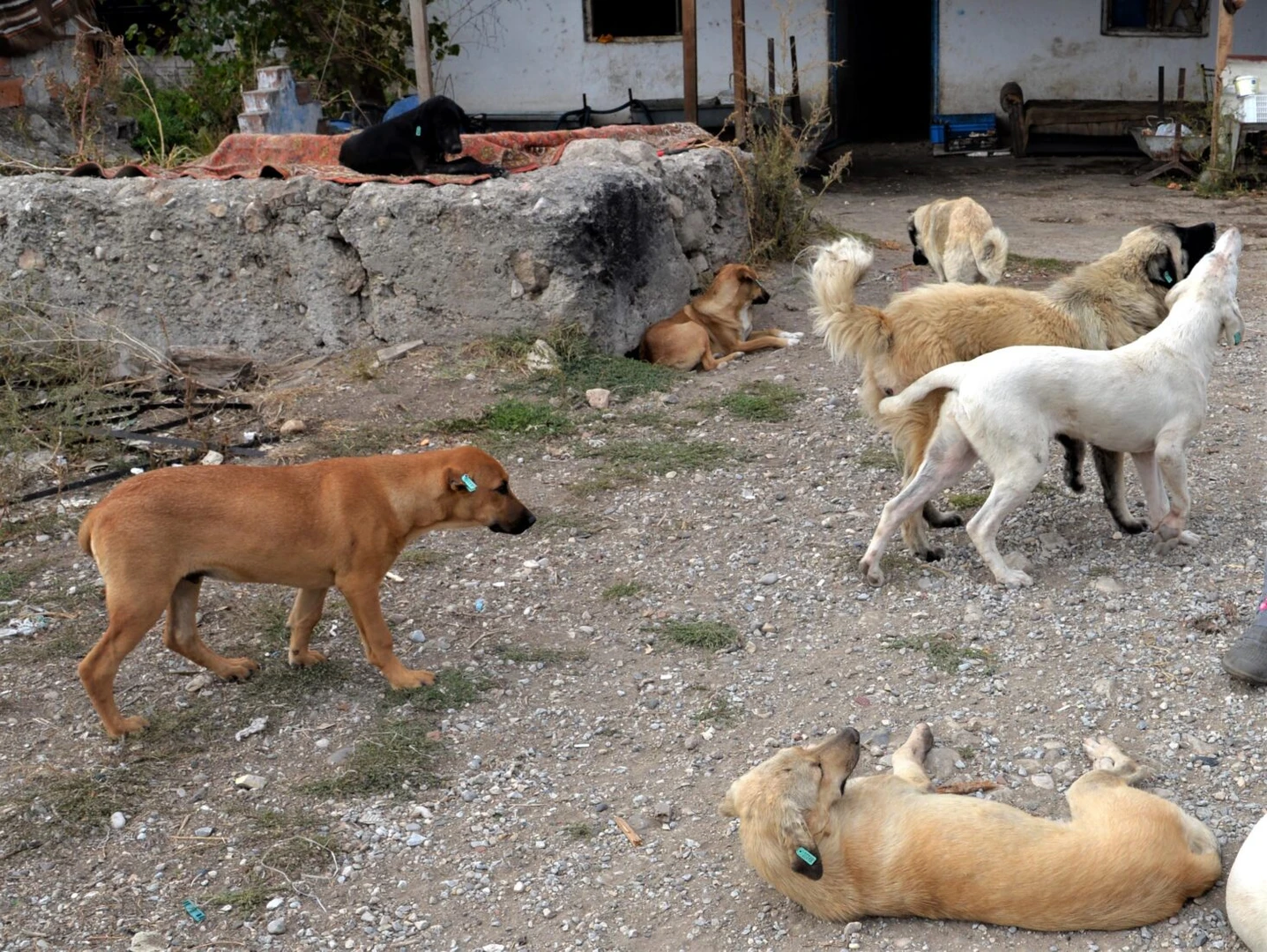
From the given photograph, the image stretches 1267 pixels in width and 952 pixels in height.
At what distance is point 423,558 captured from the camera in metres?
5.69

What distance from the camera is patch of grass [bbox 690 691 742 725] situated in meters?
4.33

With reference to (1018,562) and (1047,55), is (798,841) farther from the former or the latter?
(1047,55)

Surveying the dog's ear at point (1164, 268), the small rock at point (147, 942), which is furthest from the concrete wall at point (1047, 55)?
the small rock at point (147, 942)

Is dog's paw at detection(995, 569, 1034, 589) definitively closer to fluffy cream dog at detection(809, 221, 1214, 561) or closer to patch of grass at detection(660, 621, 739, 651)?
fluffy cream dog at detection(809, 221, 1214, 561)

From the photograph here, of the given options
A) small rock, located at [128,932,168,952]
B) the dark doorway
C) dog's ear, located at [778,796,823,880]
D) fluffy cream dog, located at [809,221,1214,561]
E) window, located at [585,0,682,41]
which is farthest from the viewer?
the dark doorway

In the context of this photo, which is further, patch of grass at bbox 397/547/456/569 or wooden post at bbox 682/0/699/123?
wooden post at bbox 682/0/699/123

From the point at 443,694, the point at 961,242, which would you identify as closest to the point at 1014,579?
the point at 443,694

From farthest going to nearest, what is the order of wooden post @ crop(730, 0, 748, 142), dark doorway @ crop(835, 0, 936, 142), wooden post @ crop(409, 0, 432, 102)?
dark doorway @ crop(835, 0, 936, 142) < wooden post @ crop(409, 0, 432, 102) < wooden post @ crop(730, 0, 748, 142)

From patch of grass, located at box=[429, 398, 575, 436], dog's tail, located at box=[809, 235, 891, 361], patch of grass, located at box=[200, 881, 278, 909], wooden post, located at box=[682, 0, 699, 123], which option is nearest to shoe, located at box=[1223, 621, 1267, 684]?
dog's tail, located at box=[809, 235, 891, 361]

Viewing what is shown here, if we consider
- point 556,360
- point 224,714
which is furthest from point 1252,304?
point 224,714

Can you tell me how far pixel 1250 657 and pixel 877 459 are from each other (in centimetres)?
253

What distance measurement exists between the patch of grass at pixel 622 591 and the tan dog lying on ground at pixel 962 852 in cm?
184

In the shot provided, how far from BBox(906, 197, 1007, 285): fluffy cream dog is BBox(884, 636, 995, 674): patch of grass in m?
4.12

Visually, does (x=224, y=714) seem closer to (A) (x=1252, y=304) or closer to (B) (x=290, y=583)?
(B) (x=290, y=583)
